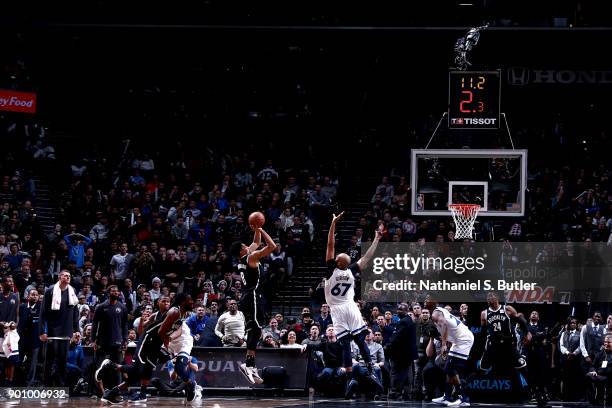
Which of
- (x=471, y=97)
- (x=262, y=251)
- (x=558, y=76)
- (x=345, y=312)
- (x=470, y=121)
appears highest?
(x=558, y=76)

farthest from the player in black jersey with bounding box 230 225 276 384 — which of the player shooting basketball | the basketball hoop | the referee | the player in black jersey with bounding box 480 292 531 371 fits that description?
the basketball hoop

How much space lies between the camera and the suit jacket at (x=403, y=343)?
2047 centimetres

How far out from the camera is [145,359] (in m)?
16.7

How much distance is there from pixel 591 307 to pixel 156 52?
16392mm

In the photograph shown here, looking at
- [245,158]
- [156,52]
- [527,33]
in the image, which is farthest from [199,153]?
[527,33]

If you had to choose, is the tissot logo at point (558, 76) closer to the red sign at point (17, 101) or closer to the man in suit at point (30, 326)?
the red sign at point (17, 101)

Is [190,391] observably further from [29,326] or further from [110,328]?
[29,326]

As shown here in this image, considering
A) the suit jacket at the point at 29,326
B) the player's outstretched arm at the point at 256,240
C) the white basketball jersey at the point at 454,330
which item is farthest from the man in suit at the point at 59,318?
the white basketball jersey at the point at 454,330

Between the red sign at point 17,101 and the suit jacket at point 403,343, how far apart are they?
1489cm

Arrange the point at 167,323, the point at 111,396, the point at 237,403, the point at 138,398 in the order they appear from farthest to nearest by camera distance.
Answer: the point at 138,398 → the point at 237,403 → the point at 111,396 → the point at 167,323

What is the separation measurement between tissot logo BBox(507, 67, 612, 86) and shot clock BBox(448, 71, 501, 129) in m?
10.8

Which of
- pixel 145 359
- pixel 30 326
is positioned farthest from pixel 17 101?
pixel 145 359

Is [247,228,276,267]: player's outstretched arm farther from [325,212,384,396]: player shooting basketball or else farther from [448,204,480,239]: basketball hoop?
[448,204,480,239]: basketball hoop

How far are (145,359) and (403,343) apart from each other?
5.73m
